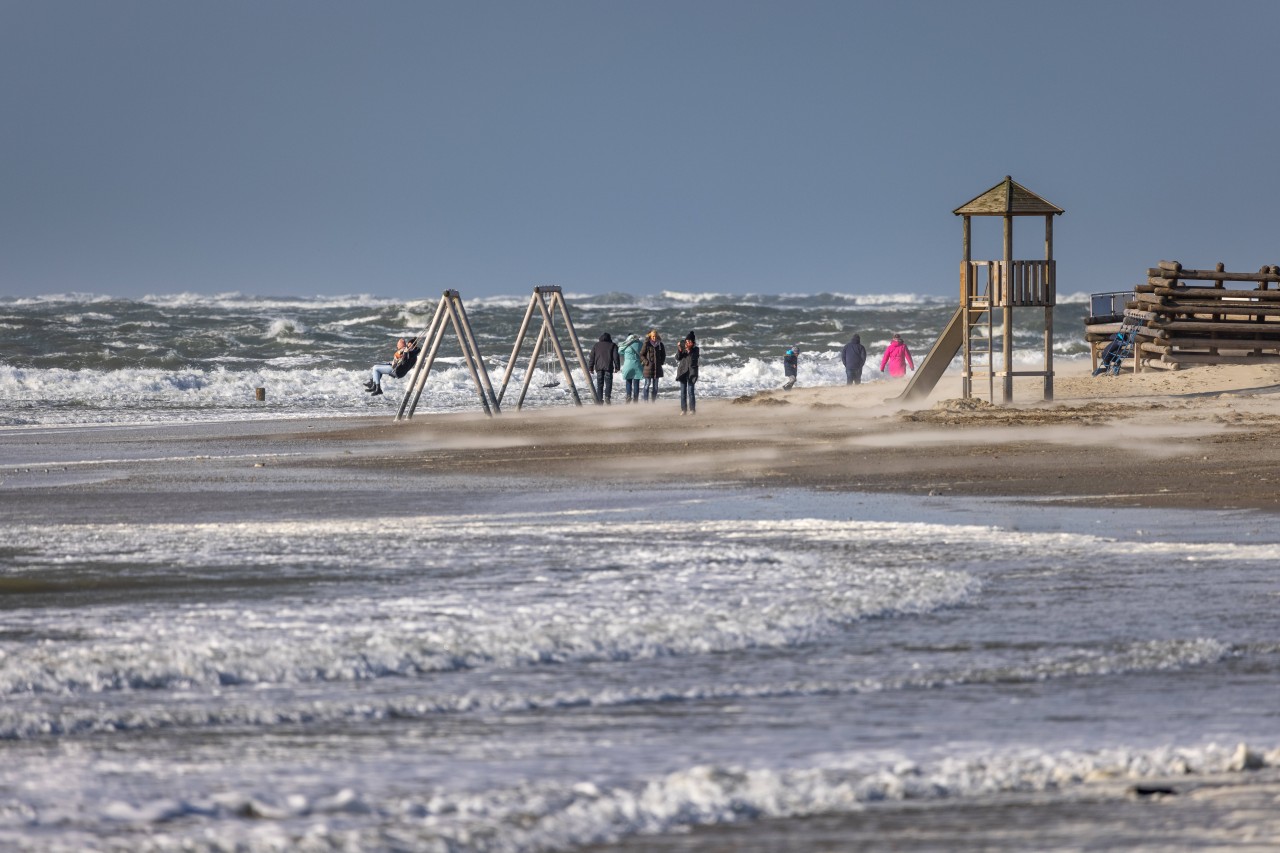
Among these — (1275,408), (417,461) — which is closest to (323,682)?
(417,461)

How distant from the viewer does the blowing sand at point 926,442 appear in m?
14.1

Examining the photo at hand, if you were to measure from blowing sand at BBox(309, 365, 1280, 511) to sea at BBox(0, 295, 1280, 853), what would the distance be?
1712 millimetres

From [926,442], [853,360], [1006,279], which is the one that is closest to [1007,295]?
[1006,279]

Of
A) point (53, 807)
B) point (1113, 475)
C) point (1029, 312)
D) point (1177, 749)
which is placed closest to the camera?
point (53, 807)

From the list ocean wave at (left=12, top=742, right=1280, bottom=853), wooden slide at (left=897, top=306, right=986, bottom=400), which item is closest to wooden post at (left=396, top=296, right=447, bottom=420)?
wooden slide at (left=897, top=306, right=986, bottom=400)

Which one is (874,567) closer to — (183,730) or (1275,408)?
(183,730)

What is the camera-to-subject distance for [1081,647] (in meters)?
6.38

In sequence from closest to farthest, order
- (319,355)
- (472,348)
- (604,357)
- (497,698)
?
(497,698) < (472,348) < (604,357) < (319,355)

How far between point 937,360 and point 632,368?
6809 mm

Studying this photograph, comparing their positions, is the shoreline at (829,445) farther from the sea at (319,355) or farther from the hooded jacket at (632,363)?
the sea at (319,355)

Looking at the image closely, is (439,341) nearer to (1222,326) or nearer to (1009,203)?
(1009,203)

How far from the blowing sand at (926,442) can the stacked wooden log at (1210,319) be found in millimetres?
1967

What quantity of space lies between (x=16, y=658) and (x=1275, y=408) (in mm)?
19911

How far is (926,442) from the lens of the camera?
18812mm
